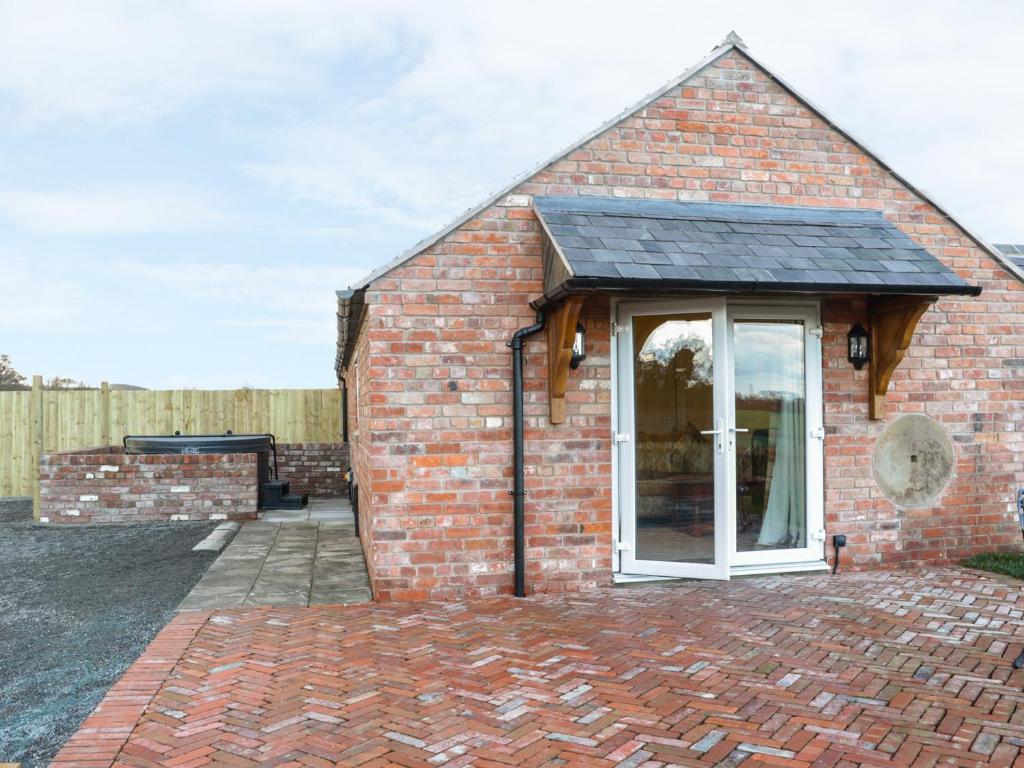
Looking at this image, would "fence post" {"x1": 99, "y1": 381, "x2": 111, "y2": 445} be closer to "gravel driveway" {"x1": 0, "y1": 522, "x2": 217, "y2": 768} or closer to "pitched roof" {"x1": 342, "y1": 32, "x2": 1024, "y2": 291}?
"gravel driveway" {"x1": 0, "y1": 522, "x2": 217, "y2": 768}

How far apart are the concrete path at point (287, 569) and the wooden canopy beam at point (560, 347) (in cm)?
209

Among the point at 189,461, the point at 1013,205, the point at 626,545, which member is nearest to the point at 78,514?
the point at 189,461

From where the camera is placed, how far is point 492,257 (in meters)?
5.96

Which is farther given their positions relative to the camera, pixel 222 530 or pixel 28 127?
pixel 28 127

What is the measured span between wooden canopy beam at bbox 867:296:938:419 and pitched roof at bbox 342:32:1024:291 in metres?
1.31

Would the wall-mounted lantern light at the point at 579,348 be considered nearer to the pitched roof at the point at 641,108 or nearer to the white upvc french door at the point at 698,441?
the white upvc french door at the point at 698,441

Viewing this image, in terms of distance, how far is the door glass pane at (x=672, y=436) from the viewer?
6062mm

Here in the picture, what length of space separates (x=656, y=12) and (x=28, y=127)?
1004 cm

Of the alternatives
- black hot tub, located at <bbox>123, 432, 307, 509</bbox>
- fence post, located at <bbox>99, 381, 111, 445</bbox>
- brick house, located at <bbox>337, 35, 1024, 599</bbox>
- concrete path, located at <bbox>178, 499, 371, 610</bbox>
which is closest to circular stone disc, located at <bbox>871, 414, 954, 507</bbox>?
brick house, located at <bbox>337, 35, 1024, 599</bbox>

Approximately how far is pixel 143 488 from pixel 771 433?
8.70 meters

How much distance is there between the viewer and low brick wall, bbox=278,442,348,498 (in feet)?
45.7

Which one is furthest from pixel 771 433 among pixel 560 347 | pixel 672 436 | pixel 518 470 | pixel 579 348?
pixel 518 470

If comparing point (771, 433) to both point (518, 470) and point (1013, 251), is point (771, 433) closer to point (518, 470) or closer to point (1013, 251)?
point (518, 470)

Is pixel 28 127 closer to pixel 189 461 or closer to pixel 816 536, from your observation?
pixel 189 461
